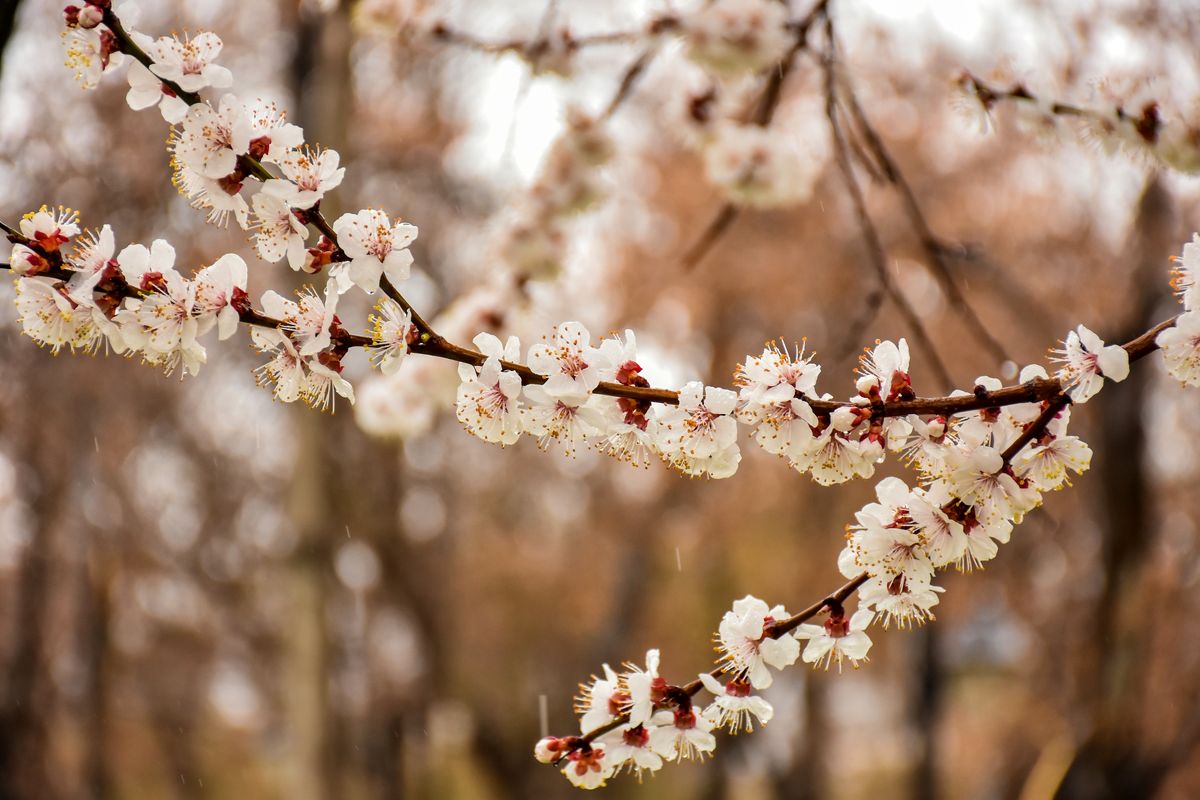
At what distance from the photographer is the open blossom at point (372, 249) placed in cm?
151

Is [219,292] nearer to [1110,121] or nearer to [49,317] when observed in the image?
[49,317]

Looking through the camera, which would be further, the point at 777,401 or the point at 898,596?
the point at 898,596

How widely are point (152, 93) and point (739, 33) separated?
227 centimetres

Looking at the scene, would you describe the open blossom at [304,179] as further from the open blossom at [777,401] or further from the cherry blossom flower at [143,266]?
the open blossom at [777,401]

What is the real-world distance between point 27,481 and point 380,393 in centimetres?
709

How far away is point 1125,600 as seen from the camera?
576 centimetres

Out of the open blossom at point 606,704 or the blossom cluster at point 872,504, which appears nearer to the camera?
the blossom cluster at point 872,504

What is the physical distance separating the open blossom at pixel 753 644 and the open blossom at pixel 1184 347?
710 millimetres

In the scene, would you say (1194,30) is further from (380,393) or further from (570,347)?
(570,347)

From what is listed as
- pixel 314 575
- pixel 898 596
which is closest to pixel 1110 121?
pixel 898 596

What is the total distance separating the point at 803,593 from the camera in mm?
10016

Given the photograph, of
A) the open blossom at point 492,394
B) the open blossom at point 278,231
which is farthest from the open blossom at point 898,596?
the open blossom at point 278,231

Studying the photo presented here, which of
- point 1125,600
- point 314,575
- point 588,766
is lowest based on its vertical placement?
point 588,766

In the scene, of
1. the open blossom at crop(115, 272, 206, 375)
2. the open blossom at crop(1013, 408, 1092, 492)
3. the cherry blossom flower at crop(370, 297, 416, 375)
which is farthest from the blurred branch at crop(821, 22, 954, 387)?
the open blossom at crop(115, 272, 206, 375)
